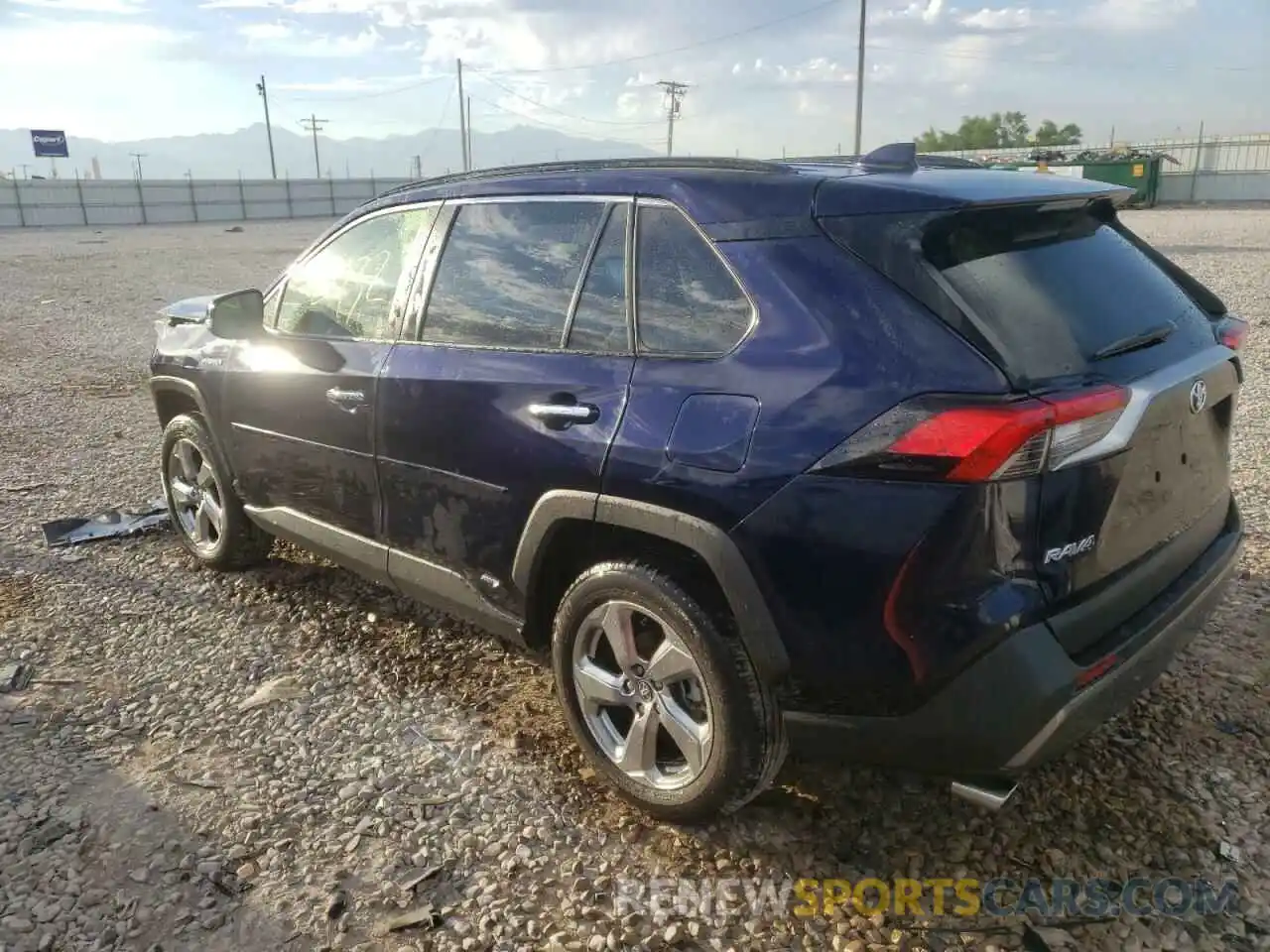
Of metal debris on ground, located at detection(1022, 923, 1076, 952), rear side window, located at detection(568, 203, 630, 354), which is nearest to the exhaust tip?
metal debris on ground, located at detection(1022, 923, 1076, 952)

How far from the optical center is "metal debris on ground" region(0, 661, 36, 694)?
12.0 ft

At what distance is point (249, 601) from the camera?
14.3 ft

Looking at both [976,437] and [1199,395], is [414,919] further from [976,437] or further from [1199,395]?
[1199,395]

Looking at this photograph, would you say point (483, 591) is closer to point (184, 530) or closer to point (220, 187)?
point (184, 530)

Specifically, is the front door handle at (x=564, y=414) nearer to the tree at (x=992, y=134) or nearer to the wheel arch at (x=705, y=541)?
the wheel arch at (x=705, y=541)

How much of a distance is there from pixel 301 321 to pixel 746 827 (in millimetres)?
2620

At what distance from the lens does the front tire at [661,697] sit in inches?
97.7

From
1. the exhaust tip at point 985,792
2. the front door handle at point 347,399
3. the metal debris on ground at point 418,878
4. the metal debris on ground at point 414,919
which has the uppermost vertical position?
the front door handle at point 347,399

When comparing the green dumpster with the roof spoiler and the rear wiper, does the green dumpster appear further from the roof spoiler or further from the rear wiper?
the rear wiper

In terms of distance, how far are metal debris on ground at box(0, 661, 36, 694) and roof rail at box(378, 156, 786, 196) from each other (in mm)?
2330

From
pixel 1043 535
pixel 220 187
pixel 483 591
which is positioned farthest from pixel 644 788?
pixel 220 187

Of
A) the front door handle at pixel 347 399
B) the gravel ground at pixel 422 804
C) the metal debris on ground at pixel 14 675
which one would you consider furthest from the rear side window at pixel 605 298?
the metal debris on ground at pixel 14 675

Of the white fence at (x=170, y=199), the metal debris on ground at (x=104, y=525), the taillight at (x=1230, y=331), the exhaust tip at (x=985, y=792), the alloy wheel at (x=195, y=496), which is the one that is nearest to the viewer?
the exhaust tip at (x=985, y=792)

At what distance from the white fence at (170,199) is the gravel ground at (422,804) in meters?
45.6
